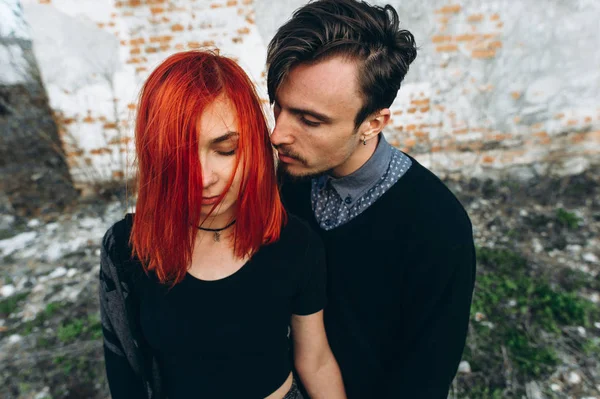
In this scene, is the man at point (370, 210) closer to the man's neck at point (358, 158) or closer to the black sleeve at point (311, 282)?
the man's neck at point (358, 158)

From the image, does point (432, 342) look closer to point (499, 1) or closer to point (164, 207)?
point (164, 207)

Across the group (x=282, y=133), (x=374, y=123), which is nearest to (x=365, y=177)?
(x=374, y=123)

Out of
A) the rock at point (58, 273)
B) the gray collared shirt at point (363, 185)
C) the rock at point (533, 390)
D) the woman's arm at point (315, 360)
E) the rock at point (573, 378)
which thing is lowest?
the rock at point (58, 273)

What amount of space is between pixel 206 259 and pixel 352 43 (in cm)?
95

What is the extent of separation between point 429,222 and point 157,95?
98cm

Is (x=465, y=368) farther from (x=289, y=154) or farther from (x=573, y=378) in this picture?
(x=289, y=154)

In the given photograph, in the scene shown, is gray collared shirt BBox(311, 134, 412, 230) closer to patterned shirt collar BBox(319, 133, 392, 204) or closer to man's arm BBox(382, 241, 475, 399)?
patterned shirt collar BBox(319, 133, 392, 204)

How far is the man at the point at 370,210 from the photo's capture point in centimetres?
138

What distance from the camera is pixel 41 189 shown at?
4.60 metres

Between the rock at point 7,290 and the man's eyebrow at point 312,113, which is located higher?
the man's eyebrow at point 312,113

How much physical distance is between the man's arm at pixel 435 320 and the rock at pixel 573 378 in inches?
62.3

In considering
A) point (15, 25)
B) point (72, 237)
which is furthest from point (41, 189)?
point (15, 25)

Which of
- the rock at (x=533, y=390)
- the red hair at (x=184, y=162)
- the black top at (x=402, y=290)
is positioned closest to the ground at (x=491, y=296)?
the rock at (x=533, y=390)

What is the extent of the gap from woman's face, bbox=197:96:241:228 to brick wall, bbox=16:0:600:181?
293 cm
